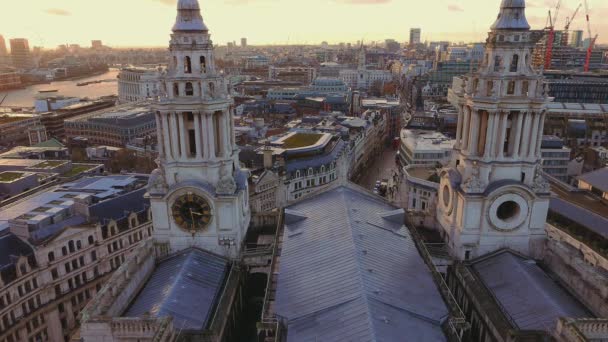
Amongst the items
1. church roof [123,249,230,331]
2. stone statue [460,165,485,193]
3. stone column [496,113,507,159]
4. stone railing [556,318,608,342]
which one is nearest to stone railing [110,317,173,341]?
church roof [123,249,230,331]

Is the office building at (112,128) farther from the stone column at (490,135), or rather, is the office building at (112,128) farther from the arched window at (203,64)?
the stone column at (490,135)

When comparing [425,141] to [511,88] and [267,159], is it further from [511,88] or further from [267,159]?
[511,88]

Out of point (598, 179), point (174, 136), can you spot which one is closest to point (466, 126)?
point (174, 136)

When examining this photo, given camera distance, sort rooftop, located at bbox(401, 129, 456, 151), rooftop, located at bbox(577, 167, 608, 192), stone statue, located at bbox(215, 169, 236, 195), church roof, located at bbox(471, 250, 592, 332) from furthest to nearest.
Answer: rooftop, located at bbox(401, 129, 456, 151) < rooftop, located at bbox(577, 167, 608, 192) < stone statue, located at bbox(215, 169, 236, 195) < church roof, located at bbox(471, 250, 592, 332)

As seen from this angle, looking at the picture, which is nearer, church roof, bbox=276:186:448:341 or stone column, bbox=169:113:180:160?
church roof, bbox=276:186:448:341

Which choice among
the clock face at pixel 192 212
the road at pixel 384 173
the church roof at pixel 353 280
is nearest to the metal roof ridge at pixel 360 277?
the church roof at pixel 353 280

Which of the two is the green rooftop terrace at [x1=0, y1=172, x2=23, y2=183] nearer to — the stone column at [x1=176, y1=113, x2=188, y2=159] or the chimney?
the chimney

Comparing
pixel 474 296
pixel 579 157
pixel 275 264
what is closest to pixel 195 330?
pixel 275 264
